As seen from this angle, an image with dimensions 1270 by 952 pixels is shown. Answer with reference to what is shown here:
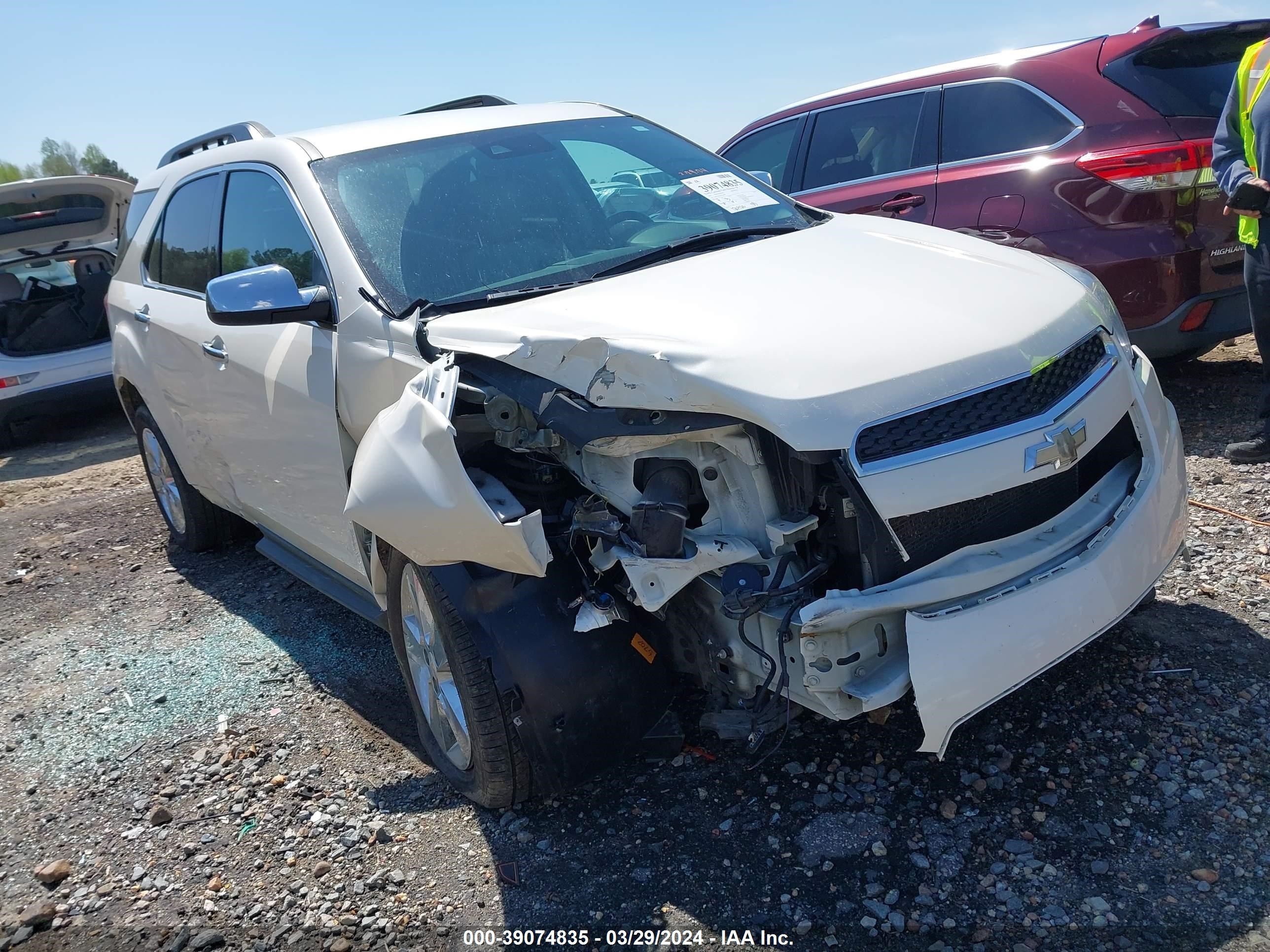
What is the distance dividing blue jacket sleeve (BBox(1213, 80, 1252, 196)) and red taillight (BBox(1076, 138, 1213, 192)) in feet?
0.68

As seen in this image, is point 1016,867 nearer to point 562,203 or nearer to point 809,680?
point 809,680

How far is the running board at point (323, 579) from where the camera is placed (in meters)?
3.46

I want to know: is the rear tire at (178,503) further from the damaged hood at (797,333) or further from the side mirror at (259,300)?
the damaged hood at (797,333)

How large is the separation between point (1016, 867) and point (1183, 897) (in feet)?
1.12

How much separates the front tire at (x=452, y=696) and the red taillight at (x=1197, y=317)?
3.86 m

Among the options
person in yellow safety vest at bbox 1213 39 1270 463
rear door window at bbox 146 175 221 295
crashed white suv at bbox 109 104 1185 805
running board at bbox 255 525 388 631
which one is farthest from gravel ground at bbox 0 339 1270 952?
rear door window at bbox 146 175 221 295

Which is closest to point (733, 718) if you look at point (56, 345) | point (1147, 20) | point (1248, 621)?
point (1248, 621)

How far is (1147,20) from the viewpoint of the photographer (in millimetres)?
5098

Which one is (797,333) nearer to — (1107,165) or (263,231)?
(263,231)

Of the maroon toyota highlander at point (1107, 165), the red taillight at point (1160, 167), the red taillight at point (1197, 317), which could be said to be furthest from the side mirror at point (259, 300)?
the red taillight at point (1197, 317)

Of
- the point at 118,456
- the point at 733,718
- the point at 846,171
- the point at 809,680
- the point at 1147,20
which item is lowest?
the point at 118,456

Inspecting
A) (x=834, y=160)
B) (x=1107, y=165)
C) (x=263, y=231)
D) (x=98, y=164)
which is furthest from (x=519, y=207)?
(x=98, y=164)

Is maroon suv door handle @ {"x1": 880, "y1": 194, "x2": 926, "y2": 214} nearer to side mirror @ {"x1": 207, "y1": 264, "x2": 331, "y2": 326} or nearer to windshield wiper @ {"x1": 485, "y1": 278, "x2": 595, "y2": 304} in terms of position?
windshield wiper @ {"x1": 485, "y1": 278, "x2": 595, "y2": 304}

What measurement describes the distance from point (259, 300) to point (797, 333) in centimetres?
165
